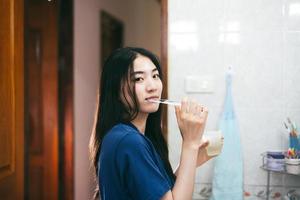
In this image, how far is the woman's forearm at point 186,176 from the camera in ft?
2.98

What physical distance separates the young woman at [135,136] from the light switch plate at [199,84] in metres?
0.69

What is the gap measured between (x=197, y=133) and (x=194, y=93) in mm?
822

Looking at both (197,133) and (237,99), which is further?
(237,99)

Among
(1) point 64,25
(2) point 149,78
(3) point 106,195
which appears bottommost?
(3) point 106,195

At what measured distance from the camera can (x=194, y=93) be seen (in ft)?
5.87

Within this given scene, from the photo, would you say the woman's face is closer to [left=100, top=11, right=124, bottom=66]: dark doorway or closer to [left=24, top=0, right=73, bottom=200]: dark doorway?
[left=24, top=0, right=73, bottom=200]: dark doorway

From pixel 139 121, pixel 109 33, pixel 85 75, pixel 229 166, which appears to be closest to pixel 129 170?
pixel 139 121

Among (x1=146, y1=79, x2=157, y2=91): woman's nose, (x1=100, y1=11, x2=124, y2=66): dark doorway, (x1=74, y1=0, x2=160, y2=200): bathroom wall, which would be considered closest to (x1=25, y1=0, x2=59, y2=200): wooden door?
(x1=74, y1=0, x2=160, y2=200): bathroom wall

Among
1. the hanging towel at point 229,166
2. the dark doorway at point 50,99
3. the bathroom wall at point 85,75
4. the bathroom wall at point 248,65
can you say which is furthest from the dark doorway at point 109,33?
the hanging towel at point 229,166

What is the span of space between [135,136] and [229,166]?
2.92 feet

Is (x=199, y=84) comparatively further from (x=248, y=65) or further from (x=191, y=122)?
(x=191, y=122)

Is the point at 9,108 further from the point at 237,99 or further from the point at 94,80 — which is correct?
the point at 94,80

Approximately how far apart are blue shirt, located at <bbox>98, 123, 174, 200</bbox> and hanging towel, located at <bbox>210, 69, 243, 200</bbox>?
83 centimetres

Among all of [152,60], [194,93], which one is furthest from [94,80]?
[152,60]
